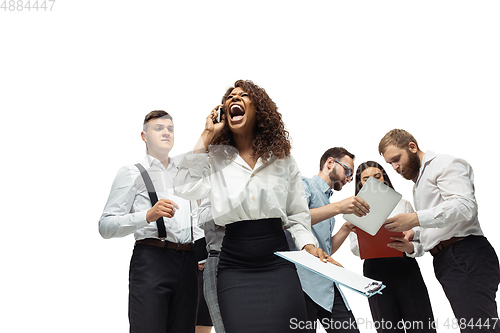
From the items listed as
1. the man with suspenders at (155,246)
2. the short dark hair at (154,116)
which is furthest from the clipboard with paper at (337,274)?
the short dark hair at (154,116)

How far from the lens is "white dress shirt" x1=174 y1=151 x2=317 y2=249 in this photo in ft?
6.79

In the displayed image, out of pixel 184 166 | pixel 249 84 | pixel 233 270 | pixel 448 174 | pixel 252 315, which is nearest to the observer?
pixel 252 315

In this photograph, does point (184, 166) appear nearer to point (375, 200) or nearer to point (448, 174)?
point (375, 200)

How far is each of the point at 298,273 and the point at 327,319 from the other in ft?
2.94

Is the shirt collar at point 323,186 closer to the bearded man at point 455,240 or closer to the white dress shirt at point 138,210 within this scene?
the bearded man at point 455,240

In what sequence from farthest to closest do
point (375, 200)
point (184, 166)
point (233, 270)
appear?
1. point (375, 200)
2. point (184, 166)
3. point (233, 270)

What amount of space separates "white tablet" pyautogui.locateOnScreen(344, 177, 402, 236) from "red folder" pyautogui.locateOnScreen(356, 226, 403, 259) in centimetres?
51

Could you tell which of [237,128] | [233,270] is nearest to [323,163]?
[237,128]

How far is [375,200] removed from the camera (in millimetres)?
2736

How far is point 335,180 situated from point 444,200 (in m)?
0.88

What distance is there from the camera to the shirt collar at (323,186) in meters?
3.43

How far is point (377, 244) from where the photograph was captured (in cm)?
338

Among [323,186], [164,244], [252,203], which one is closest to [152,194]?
[164,244]

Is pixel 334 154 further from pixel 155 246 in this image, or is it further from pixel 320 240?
pixel 155 246
